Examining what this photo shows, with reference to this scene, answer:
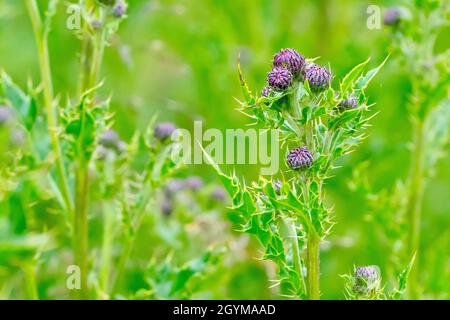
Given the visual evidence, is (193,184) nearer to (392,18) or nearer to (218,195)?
(218,195)

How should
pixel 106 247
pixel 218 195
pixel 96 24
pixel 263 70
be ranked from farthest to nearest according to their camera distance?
pixel 263 70 → pixel 218 195 → pixel 106 247 → pixel 96 24

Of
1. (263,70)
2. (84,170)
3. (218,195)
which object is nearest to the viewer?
(84,170)

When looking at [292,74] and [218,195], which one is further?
[218,195]

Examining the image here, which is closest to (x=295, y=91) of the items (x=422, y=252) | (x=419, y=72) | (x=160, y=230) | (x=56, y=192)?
(x=56, y=192)

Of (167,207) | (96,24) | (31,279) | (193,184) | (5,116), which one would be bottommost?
(31,279)

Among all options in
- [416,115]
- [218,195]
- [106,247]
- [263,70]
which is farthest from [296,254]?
[263,70]

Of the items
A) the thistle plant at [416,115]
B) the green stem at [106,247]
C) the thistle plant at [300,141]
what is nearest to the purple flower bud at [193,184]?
the green stem at [106,247]

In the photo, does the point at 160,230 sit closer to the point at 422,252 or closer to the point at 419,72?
the point at 419,72

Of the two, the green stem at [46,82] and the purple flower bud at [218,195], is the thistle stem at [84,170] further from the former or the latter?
the purple flower bud at [218,195]
